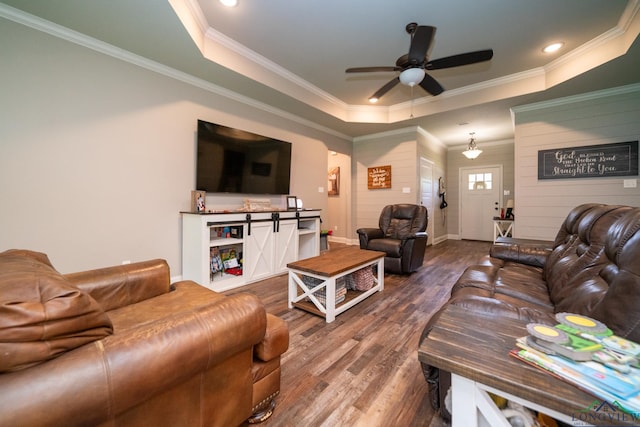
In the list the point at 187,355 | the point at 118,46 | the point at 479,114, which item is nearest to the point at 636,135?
the point at 479,114

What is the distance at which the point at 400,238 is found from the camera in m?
3.97

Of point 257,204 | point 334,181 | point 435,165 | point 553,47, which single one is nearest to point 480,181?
point 435,165

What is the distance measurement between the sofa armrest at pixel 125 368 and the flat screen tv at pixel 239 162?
2.75 metres

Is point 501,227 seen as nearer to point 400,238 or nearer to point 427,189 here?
point 427,189

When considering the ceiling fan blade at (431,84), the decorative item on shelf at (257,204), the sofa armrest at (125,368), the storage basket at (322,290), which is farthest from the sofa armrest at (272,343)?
the ceiling fan blade at (431,84)

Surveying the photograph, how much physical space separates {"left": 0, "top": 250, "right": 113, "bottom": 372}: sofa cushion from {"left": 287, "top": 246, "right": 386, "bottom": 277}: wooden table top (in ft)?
5.21

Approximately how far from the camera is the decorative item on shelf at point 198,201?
315cm

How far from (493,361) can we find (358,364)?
1.15 metres

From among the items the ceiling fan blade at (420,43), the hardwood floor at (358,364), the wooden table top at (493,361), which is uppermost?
the ceiling fan blade at (420,43)

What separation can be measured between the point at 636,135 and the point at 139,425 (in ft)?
18.8

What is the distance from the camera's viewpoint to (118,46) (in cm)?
265

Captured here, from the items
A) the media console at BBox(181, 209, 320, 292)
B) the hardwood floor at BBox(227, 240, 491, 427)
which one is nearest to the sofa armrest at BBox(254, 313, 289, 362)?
the hardwood floor at BBox(227, 240, 491, 427)

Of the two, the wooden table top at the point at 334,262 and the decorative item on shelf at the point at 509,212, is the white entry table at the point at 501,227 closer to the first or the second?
the decorative item on shelf at the point at 509,212

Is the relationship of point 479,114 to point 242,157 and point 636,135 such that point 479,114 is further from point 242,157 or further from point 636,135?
point 242,157
